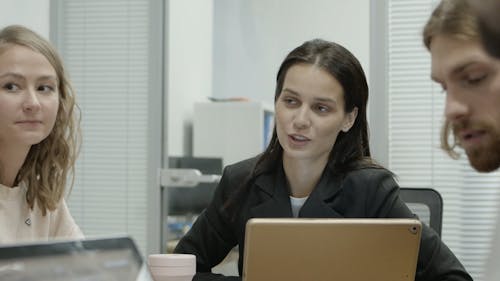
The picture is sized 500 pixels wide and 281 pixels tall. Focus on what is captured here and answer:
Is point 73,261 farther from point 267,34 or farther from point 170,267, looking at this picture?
point 267,34

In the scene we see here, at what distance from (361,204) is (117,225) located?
6.21ft

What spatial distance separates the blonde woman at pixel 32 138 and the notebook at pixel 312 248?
74 centimetres

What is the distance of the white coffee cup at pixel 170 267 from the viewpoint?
1185mm

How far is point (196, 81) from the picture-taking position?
396 cm

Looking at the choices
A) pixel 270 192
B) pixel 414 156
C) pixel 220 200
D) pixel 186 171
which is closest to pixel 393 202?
pixel 270 192

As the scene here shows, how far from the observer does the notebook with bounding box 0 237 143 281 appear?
26.3 inches

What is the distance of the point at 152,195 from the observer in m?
3.30

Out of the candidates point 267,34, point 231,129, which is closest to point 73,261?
point 231,129

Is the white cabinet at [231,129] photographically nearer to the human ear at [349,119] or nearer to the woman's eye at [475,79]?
the human ear at [349,119]

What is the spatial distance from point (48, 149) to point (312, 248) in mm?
972

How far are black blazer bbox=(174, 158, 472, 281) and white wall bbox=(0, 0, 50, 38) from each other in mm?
1510

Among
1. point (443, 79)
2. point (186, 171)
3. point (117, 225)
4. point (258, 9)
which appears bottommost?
point (117, 225)

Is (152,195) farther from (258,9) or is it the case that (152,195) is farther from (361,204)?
(361,204)

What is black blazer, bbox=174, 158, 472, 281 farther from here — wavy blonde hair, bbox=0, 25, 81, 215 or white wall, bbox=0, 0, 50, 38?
white wall, bbox=0, 0, 50, 38
